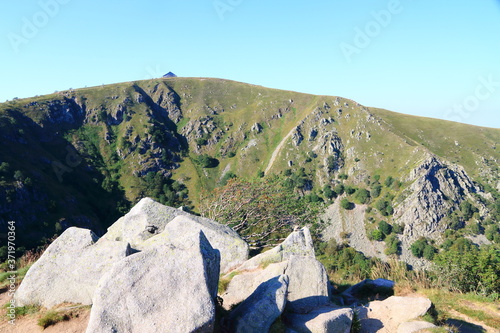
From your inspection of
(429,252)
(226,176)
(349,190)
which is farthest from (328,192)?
(226,176)

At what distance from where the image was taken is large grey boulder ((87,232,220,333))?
788 centimetres

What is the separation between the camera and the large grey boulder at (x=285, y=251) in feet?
52.1

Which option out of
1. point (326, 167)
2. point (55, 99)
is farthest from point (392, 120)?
point (55, 99)

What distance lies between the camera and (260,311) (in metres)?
9.90

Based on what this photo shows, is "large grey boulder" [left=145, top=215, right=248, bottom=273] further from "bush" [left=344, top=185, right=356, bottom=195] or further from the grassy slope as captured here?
the grassy slope

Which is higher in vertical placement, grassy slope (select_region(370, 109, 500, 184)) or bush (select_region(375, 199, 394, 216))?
grassy slope (select_region(370, 109, 500, 184))

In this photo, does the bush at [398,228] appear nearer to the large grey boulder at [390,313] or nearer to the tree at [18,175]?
the large grey boulder at [390,313]

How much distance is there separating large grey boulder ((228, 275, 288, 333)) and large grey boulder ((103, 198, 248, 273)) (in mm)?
5592

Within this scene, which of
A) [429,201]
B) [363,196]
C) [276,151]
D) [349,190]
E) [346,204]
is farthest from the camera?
[276,151]

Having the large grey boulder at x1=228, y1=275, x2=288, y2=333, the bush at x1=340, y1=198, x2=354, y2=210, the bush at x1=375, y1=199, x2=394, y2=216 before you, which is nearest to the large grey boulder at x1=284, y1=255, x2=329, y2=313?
the large grey boulder at x1=228, y1=275, x2=288, y2=333

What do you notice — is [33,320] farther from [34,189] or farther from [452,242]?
[452,242]

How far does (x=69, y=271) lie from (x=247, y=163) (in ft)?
510

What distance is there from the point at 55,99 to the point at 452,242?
21942 cm

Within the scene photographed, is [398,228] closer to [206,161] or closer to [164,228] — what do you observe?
[206,161]
